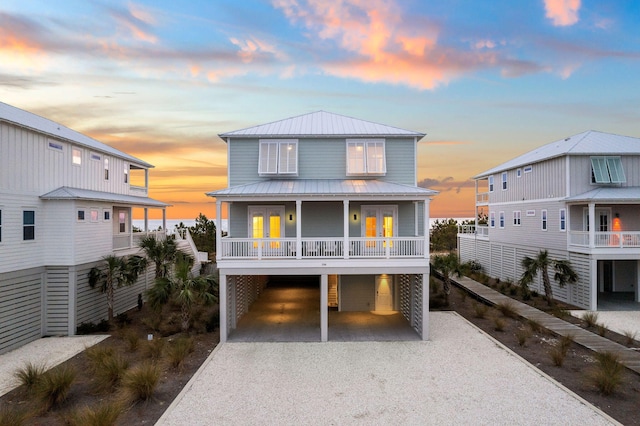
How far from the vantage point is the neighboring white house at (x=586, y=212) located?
17719 millimetres

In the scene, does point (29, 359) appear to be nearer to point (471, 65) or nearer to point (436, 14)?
point (436, 14)

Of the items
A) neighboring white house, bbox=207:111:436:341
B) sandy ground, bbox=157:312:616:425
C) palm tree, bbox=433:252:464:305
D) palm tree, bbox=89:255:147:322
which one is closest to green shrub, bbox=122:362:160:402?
sandy ground, bbox=157:312:616:425

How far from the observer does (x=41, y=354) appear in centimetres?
1205

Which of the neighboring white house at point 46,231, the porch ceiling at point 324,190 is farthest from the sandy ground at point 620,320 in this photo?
the neighboring white house at point 46,231

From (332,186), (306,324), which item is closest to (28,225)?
(306,324)

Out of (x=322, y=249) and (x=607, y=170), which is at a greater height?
(x=607, y=170)

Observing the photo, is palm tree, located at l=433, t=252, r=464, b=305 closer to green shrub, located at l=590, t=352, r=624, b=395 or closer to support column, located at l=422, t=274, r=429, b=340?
support column, located at l=422, t=274, r=429, b=340

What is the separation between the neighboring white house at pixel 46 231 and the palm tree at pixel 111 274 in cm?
36

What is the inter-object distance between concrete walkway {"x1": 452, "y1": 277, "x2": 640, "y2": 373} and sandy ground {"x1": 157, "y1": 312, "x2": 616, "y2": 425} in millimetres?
3402

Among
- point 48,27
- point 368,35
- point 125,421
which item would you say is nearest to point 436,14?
point 368,35

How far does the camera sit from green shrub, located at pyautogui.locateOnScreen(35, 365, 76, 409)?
8.28m

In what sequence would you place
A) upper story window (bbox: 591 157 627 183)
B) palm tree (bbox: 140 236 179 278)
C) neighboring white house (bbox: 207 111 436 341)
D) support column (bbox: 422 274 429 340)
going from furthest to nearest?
1. upper story window (bbox: 591 157 627 183)
2. palm tree (bbox: 140 236 179 278)
3. neighboring white house (bbox: 207 111 436 341)
4. support column (bbox: 422 274 429 340)

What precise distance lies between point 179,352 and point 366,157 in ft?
37.2

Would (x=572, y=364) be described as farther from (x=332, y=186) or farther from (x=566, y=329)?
(x=332, y=186)
